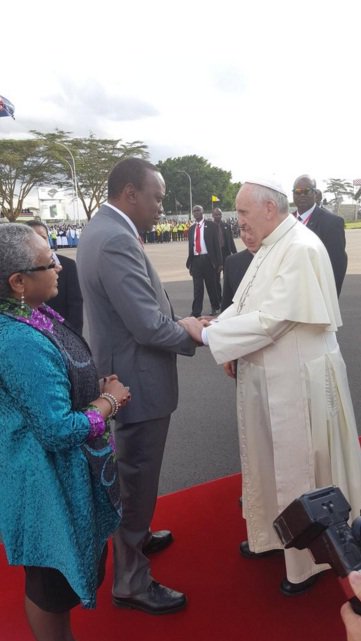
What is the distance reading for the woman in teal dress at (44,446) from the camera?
1482 mm

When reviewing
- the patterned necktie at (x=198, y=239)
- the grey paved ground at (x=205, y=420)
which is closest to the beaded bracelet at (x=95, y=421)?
the grey paved ground at (x=205, y=420)

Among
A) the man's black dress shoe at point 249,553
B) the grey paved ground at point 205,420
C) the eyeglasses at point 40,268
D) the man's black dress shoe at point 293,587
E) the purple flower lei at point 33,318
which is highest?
the eyeglasses at point 40,268

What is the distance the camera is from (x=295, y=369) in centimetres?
225

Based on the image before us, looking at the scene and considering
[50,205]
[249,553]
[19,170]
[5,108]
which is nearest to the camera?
[249,553]

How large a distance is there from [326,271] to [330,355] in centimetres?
37

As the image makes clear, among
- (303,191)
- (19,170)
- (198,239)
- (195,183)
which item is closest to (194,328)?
(303,191)

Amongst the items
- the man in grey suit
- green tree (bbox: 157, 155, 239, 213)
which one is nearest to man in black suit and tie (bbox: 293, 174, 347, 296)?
the man in grey suit

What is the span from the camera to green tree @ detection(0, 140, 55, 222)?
46.7m

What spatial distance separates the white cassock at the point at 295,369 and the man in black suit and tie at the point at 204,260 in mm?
6852

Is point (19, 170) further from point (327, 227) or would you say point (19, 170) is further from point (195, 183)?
point (327, 227)

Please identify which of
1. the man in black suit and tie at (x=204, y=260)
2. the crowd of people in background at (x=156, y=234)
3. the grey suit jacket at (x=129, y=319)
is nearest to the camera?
the grey suit jacket at (x=129, y=319)

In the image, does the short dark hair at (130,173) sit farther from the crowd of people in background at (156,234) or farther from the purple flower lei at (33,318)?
the crowd of people in background at (156,234)

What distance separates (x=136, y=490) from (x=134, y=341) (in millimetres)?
659

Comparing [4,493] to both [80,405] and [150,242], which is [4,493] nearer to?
[80,405]
